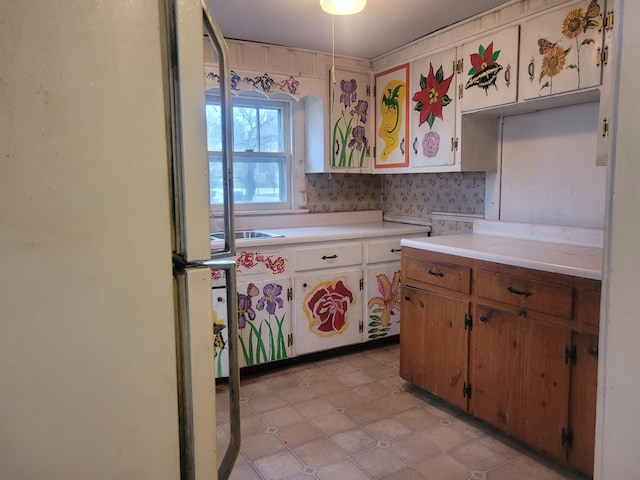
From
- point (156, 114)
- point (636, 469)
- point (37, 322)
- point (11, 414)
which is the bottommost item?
point (636, 469)

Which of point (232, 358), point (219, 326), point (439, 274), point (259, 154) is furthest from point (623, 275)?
point (259, 154)

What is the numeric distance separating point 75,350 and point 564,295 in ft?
5.75

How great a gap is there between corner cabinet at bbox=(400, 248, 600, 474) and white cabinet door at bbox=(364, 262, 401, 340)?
22.7 inches

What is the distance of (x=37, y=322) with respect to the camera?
1.84 feet

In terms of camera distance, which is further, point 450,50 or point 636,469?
point 450,50

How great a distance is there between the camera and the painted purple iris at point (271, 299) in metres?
2.80

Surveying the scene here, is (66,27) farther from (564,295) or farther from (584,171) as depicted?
(584,171)

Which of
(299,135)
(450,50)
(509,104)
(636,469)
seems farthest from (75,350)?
(299,135)

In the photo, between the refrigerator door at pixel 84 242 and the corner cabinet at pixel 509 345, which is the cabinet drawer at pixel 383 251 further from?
the refrigerator door at pixel 84 242

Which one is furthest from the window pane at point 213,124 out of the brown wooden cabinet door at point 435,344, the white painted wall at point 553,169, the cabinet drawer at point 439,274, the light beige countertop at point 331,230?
the white painted wall at point 553,169

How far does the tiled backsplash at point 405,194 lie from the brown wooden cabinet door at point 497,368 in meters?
1.05

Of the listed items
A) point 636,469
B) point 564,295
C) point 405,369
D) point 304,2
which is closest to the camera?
point 636,469

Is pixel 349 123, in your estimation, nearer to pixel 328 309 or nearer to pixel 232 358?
pixel 328 309

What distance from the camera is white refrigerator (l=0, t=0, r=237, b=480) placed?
54 cm
